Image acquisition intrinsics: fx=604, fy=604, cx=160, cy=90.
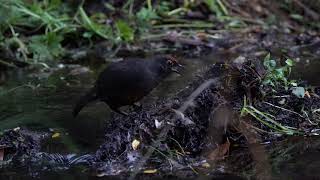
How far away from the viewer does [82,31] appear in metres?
7.09

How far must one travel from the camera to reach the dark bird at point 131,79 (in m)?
3.76

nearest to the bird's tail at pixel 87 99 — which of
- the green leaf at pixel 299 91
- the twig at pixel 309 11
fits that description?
the green leaf at pixel 299 91

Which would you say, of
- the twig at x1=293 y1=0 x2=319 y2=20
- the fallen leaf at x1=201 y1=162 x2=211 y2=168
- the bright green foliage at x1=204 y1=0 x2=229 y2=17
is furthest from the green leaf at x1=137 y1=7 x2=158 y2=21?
the fallen leaf at x1=201 y1=162 x2=211 y2=168

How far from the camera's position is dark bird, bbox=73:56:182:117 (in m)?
3.76

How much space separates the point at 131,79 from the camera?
375 cm

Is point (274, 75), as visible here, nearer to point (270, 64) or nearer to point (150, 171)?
point (270, 64)

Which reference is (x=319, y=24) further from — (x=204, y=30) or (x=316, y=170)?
(x=316, y=170)

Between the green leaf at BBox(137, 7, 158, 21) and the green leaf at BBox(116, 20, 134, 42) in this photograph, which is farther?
the green leaf at BBox(137, 7, 158, 21)

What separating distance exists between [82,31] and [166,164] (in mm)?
4160

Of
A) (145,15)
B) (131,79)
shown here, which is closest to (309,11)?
(145,15)

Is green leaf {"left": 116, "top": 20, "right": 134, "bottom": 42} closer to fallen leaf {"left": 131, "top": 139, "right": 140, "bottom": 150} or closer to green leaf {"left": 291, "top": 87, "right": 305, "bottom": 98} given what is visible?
green leaf {"left": 291, "top": 87, "right": 305, "bottom": 98}

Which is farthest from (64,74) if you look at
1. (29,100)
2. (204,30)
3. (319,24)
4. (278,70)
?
(319,24)

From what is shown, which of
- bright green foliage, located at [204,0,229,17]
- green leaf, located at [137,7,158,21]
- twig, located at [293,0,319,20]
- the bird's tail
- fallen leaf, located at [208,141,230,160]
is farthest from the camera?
twig, located at [293,0,319,20]

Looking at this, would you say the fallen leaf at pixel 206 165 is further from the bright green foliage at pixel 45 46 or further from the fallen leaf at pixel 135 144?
the bright green foliage at pixel 45 46
